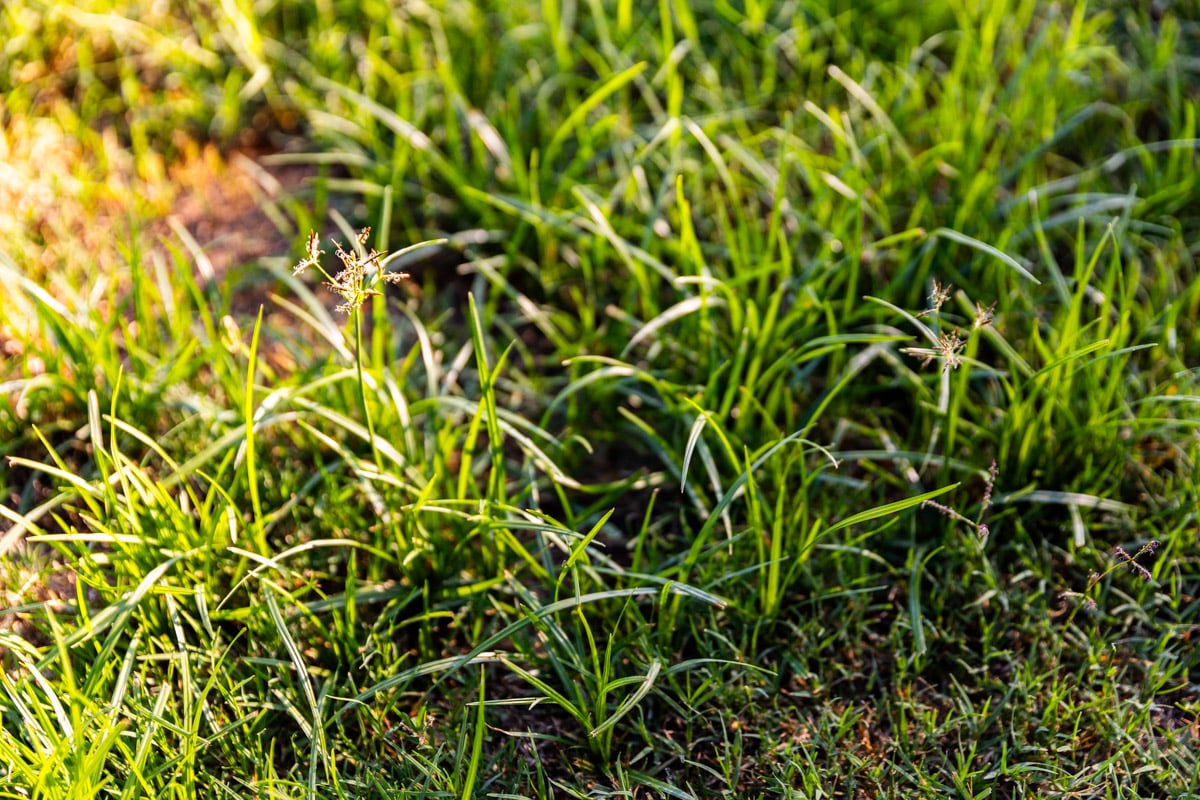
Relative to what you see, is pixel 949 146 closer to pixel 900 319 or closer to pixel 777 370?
pixel 900 319

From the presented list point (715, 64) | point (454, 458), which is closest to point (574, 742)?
point (454, 458)

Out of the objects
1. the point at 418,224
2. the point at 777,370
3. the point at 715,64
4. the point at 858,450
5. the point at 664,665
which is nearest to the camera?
the point at 664,665

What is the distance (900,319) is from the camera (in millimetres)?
2377

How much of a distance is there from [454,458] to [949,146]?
4.65ft

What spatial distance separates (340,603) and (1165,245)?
2205 mm

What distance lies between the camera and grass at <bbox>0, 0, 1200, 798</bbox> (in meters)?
1.88

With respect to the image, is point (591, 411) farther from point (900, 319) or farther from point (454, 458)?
point (900, 319)

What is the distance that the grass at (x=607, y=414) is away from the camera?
6.17 ft

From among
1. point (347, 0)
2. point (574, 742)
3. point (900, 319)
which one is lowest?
point (574, 742)

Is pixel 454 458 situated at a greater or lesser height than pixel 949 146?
lesser

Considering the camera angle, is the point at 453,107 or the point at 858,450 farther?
the point at 453,107

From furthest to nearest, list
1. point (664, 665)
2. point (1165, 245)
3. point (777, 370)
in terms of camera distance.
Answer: point (1165, 245) < point (777, 370) < point (664, 665)

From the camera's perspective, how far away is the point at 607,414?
2.43 metres

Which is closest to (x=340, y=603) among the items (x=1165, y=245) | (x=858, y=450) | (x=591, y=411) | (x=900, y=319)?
(x=591, y=411)
